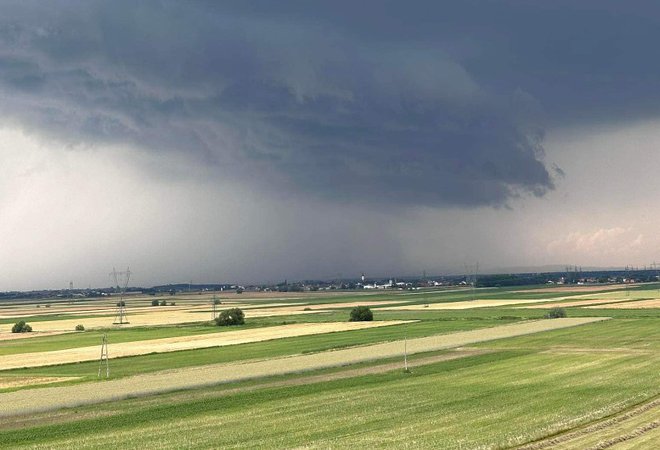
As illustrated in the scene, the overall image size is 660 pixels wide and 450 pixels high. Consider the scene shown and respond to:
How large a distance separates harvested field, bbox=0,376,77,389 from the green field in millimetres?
2691

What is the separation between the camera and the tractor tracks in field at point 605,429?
36188 millimetres

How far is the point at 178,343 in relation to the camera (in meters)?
109

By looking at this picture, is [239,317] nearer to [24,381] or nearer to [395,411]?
[24,381]

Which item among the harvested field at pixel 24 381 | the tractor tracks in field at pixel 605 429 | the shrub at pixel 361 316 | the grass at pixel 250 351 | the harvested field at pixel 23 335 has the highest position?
the shrub at pixel 361 316

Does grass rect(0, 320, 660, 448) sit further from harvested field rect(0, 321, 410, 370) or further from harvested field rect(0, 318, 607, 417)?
harvested field rect(0, 321, 410, 370)

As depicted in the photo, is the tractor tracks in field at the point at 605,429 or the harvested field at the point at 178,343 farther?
the harvested field at the point at 178,343

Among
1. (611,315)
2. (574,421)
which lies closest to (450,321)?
(611,315)

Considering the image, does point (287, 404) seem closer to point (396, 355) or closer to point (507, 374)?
point (507, 374)

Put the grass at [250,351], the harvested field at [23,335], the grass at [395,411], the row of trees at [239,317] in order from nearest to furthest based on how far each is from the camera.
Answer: the grass at [395,411]
the grass at [250,351]
the harvested field at [23,335]
the row of trees at [239,317]

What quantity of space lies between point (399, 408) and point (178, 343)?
6602cm

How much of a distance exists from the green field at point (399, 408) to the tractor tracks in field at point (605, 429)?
0.07m

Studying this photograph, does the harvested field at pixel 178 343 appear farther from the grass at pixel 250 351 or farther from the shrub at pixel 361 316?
the shrub at pixel 361 316

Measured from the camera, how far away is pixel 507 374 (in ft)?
206

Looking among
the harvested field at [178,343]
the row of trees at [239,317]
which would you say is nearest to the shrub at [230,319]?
the row of trees at [239,317]
